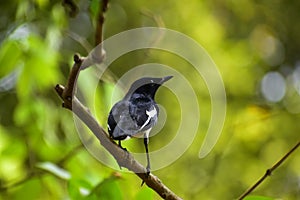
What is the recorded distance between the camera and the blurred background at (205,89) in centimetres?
90

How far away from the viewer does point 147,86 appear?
50 centimetres

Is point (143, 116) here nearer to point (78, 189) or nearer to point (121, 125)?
point (121, 125)

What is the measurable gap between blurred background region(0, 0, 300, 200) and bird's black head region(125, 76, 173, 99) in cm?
37

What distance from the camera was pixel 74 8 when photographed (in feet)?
1.81

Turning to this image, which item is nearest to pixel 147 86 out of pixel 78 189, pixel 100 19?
pixel 100 19

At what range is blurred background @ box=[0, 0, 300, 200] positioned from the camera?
90cm

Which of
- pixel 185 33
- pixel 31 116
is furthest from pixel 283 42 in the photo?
pixel 31 116

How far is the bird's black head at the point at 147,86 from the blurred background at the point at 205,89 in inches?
14.4

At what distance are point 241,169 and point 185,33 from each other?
0.36 m

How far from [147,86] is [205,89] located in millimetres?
866

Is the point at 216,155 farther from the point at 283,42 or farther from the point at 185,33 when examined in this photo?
the point at 283,42

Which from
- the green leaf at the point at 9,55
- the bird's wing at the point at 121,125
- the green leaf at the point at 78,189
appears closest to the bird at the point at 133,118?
the bird's wing at the point at 121,125

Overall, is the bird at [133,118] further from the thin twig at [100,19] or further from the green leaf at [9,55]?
the green leaf at [9,55]

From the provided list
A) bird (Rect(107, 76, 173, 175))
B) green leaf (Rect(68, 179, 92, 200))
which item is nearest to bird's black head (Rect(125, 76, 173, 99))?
bird (Rect(107, 76, 173, 175))
